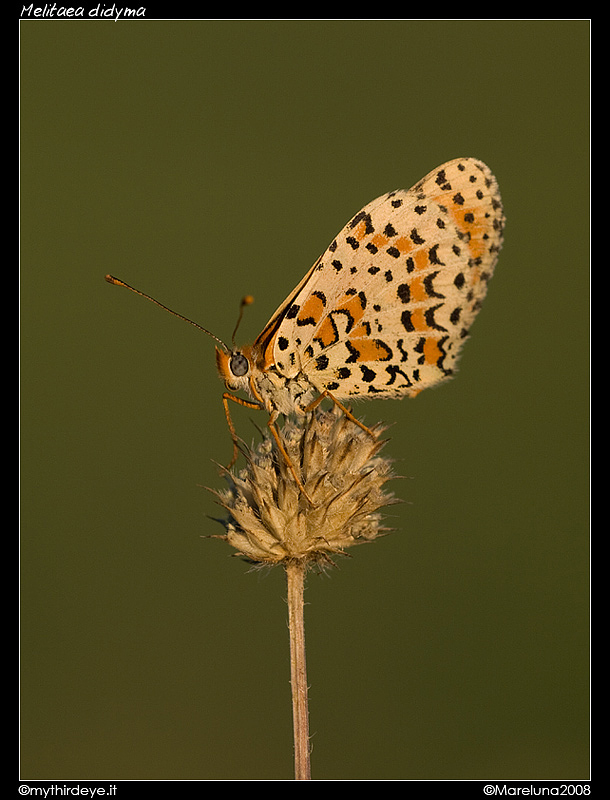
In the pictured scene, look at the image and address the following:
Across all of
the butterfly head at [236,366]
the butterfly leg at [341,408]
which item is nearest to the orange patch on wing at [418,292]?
the butterfly leg at [341,408]

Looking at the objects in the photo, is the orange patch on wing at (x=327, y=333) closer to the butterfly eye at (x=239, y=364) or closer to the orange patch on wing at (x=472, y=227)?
the butterfly eye at (x=239, y=364)

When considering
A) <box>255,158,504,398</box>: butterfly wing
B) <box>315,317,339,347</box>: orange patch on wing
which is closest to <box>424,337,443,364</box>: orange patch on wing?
<box>255,158,504,398</box>: butterfly wing

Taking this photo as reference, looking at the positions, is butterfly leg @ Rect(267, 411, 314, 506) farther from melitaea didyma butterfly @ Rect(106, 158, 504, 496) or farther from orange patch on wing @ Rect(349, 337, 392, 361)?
orange patch on wing @ Rect(349, 337, 392, 361)

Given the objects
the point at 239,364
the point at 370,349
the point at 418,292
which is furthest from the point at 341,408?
the point at 418,292

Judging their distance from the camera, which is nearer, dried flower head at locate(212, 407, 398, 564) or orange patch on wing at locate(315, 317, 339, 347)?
dried flower head at locate(212, 407, 398, 564)

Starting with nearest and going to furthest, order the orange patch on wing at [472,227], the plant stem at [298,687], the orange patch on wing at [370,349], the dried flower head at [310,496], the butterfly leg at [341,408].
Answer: the plant stem at [298,687] → the dried flower head at [310,496] → the butterfly leg at [341,408] → the orange patch on wing at [370,349] → the orange patch on wing at [472,227]

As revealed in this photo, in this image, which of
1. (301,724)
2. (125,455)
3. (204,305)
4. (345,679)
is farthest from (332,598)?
(301,724)

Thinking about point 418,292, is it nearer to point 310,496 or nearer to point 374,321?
point 374,321

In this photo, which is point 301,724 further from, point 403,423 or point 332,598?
point 403,423
